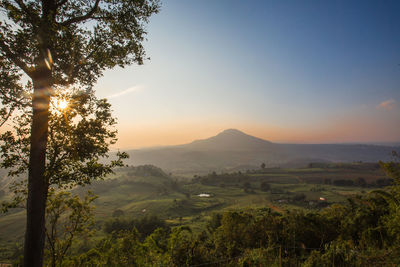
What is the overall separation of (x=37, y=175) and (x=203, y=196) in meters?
135

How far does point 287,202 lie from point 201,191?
64352 millimetres

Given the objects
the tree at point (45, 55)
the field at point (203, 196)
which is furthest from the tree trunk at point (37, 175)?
the field at point (203, 196)

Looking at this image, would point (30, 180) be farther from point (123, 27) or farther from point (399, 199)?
point (399, 199)

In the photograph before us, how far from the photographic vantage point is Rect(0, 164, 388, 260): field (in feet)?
309

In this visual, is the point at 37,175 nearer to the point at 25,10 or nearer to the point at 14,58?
the point at 14,58

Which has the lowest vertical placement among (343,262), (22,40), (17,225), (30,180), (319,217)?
(17,225)

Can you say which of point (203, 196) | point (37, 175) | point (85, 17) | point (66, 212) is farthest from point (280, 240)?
point (203, 196)

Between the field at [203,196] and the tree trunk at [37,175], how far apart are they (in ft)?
245

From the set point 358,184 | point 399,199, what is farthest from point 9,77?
point 358,184

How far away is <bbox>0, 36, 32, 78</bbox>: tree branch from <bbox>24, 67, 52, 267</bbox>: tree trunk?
13.1 inches

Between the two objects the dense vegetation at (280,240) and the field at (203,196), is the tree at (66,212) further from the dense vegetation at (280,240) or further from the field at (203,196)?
the field at (203,196)

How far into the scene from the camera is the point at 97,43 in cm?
772

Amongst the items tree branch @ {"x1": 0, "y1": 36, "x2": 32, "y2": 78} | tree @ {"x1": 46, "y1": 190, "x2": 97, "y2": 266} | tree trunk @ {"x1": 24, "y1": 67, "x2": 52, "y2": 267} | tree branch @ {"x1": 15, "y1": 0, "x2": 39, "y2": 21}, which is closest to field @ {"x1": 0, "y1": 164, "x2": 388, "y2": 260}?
tree @ {"x1": 46, "y1": 190, "x2": 97, "y2": 266}

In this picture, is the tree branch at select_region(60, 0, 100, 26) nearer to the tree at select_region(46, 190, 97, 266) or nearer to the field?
the tree at select_region(46, 190, 97, 266)
